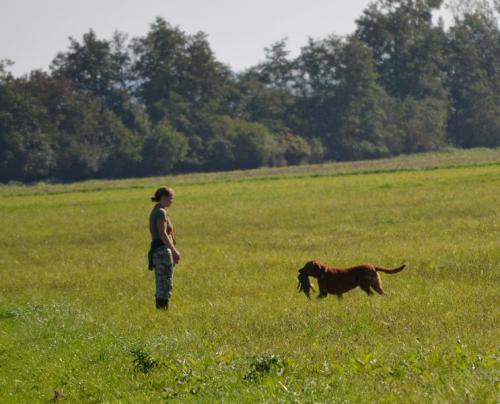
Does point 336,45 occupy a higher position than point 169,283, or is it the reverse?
point 336,45

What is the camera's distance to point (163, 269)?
48.1ft

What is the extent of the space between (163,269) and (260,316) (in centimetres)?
194

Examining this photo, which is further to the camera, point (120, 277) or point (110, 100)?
point (110, 100)

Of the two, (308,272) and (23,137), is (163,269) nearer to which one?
(308,272)

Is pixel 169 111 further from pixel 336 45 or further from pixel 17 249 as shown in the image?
pixel 17 249

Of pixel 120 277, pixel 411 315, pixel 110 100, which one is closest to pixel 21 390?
pixel 411 315

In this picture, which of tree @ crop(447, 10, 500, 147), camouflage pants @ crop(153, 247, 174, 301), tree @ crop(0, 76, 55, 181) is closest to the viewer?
camouflage pants @ crop(153, 247, 174, 301)

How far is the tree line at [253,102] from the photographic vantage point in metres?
90.4

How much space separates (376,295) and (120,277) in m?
7.13

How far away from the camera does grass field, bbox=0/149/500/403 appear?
9484mm

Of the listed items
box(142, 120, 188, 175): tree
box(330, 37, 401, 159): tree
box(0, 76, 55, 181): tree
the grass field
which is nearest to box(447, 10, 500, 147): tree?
box(330, 37, 401, 159): tree

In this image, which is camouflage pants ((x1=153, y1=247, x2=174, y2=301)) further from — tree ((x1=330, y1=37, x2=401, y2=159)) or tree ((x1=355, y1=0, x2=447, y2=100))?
tree ((x1=355, y1=0, x2=447, y2=100))

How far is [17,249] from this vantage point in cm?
2820

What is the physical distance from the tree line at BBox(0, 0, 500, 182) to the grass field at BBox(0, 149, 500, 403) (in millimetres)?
60000
